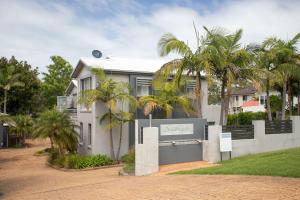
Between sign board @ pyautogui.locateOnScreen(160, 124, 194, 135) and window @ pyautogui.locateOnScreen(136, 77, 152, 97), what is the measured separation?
6467 mm

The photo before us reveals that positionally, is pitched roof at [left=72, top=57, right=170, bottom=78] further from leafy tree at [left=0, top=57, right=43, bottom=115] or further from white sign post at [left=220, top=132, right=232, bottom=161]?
leafy tree at [left=0, top=57, right=43, bottom=115]

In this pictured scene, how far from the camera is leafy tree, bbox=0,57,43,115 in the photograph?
38731mm

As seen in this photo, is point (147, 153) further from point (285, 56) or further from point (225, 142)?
point (285, 56)

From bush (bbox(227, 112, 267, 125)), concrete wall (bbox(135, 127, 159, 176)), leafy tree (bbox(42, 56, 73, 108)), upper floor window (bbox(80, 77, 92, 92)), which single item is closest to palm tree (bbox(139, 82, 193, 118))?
upper floor window (bbox(80, 77, 92, 92))

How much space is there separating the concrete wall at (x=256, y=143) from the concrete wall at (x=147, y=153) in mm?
2746

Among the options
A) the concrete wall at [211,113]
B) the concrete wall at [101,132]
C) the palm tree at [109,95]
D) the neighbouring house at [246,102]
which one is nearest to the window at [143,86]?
the concrete wall at [101,132]

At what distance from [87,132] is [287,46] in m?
13.5

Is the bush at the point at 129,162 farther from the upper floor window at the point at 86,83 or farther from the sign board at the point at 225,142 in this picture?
the upper floor window at the point at 86,83

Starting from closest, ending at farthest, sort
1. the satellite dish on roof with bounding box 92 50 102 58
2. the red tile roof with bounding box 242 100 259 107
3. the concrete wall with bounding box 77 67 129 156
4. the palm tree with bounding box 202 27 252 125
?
the palm tree with bounding box 202 27 252 125 < the concrete wall with bounding box 77 67 129 156 < the satellite dish on roof with bounding box 92 50 102 58 < the red tile roof with bounding box 242 100 259 107

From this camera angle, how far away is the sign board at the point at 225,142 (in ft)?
51.2

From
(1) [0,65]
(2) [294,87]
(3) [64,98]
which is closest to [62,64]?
(1) [0,65]

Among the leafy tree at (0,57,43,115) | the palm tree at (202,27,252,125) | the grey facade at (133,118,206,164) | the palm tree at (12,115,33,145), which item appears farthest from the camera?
the leafy tree at (0,57,43,115)

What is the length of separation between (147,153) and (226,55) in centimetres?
662

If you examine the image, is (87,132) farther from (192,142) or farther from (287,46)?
(287,46)
